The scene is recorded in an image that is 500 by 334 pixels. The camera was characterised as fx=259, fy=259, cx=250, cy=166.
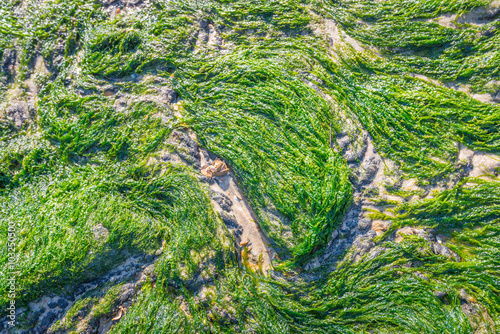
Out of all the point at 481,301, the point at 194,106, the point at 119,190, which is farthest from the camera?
the point at 194,106

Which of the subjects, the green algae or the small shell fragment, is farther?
the small shell fragment

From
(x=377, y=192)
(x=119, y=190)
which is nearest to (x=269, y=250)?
(x=377, y=192)

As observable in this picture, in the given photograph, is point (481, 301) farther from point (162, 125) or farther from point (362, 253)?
point (162, 125)

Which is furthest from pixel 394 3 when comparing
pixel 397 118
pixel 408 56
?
pixel 397 118

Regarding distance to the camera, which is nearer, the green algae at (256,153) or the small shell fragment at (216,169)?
the green algae at (256,153)

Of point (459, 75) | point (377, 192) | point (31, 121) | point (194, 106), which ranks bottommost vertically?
point (377, 192)

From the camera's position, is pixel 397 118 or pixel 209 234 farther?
pixel 397 118

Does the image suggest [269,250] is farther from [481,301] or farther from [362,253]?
[481,301]

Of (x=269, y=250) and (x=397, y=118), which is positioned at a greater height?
(x=397, y=118)

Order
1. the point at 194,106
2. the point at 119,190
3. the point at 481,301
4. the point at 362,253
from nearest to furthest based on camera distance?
the point at 481,301, the point at 362,253, the point at 119,190, the point at 194,106
